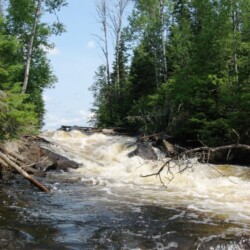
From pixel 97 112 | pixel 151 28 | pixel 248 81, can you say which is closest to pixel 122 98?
pixel 97 112

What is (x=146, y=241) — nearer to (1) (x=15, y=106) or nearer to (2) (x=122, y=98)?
(1) (x=15, y=106)

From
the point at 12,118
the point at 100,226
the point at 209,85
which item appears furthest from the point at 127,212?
the point at 209,85

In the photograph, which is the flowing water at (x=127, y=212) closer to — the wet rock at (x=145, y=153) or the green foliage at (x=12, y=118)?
A: the green foliage at (x=12, y=118)

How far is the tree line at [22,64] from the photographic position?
13008 millimetres

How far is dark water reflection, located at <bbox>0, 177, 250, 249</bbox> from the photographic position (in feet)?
22.6

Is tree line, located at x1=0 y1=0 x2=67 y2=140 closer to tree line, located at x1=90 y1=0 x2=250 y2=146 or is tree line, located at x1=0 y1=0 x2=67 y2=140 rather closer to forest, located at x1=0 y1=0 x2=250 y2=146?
forest, located at x1=0 y1=0 x2=250 y2=146

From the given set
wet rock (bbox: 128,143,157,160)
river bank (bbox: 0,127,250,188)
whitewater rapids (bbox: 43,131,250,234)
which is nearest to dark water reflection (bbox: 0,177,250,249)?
whitewater rapids (bbox: 43,131,250,234)

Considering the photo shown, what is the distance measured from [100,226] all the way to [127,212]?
1.35 meters

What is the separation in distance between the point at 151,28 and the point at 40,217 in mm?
27215

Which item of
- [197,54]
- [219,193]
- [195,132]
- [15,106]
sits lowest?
[219,193]

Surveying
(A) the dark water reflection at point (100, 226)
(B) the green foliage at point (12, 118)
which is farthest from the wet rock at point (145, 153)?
(A) the dark water reflection at point (100, 226)

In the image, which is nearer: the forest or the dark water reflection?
the dark water reflection

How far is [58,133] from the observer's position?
80.8ft

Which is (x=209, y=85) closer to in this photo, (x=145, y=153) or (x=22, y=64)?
(x=145, y=153)
